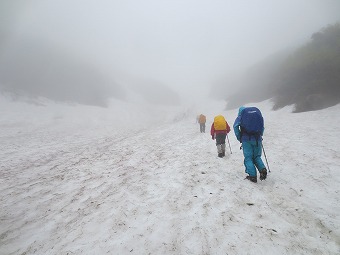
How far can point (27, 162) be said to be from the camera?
1137cm

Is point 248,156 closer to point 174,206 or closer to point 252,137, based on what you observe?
point 252,137

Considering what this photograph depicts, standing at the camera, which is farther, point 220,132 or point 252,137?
point 220,132

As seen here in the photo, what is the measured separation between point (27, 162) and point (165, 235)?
10238mm

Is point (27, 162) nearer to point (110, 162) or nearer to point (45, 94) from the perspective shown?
point (110, 162)

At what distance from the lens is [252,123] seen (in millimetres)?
6898

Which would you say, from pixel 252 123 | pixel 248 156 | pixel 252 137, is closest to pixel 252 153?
pixel 248 156

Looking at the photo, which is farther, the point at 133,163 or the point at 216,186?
the point at 133,163

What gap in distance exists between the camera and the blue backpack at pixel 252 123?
688cm

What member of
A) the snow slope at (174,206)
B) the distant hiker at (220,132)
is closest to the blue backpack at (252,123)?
the snow slope at (174,206)

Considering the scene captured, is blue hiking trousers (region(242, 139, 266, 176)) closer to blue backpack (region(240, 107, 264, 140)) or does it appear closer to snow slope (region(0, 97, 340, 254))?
blue backpack (region(240, 107, 264, 140))

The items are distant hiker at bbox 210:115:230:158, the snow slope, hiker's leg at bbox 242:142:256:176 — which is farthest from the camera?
distant hiker at bbox 210:115:230:158

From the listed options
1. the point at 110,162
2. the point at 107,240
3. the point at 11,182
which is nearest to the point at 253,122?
the point at 107,240

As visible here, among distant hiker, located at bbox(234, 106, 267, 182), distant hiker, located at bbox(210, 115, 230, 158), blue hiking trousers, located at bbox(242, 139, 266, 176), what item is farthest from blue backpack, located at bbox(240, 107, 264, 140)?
distant hiker, located at bbox(210, 115, 230, 158)

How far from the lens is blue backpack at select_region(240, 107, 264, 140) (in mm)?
Answer: 6883
